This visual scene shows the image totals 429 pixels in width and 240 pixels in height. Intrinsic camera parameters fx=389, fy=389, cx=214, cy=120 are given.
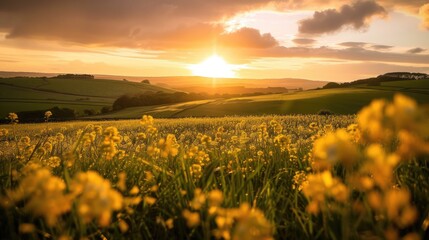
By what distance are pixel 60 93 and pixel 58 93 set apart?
0.57 meters

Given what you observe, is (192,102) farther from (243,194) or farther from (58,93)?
(243,194)

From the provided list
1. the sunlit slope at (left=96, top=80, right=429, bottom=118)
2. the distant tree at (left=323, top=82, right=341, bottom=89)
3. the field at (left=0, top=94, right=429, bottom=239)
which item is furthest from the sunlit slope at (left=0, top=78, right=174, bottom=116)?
the field at (left=0, top=94, right=429, bottom=239)

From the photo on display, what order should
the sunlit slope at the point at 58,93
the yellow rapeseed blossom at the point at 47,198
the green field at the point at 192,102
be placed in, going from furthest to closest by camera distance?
the sunlit slope at the point at 58,93
the green field at the point at 192,102
the yellow rapeseed blossom at the point at 47,198

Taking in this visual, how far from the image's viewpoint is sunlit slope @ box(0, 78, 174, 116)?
86375 millimetres

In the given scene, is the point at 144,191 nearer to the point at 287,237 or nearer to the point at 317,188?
the point at 287,237

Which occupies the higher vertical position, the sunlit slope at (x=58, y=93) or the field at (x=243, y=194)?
the field at (x=243, y=194)

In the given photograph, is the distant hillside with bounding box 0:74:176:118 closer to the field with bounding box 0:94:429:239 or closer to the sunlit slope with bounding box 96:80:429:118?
the sunlit slope with bounding box 96:80:429:118

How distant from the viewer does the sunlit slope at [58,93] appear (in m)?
86.4

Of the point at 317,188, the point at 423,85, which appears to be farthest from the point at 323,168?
the point at 423,85

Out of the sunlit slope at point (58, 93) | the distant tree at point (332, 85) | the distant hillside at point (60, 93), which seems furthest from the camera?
the distant tree at point (332, 85)

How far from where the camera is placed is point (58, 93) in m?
112

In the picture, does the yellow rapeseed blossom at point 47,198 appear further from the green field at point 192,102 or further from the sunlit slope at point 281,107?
the sunlit slope at point 281,107

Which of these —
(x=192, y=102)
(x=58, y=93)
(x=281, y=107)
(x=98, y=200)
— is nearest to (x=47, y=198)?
(x=98, y=200)

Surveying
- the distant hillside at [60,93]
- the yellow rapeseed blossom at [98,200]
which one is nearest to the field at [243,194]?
the yellow rapeseed blossom at [98,200]
